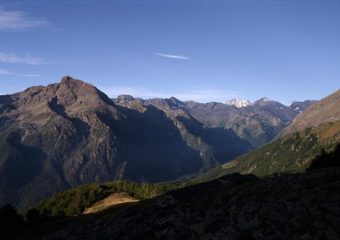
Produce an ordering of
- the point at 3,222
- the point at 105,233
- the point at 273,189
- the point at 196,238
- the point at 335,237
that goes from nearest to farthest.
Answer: the point at 335,237
the point at 196,238
the point at 105,233
the point at 273,189
the point at 3,222

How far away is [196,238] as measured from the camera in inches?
1297

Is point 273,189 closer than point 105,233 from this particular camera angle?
No

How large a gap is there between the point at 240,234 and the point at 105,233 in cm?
2195

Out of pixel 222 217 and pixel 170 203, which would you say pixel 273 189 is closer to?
pixel 170 203

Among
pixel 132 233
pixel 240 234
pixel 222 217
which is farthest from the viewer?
pixel 132 233

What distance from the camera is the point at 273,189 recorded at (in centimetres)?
5466

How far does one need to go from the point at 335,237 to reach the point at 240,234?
18.6 ft

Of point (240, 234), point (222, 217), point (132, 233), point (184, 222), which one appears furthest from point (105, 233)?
point (240, 234)

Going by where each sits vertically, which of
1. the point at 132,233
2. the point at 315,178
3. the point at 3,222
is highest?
the point at 315,178

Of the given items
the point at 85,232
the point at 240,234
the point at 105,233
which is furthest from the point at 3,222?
the point at 240,234

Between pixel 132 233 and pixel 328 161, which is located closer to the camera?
pixel 132 233

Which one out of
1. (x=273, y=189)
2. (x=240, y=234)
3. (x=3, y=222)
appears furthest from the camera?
(x=3, y=222)

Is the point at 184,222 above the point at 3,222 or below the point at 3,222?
above

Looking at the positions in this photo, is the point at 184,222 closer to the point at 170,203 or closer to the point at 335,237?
the point at 335,237
